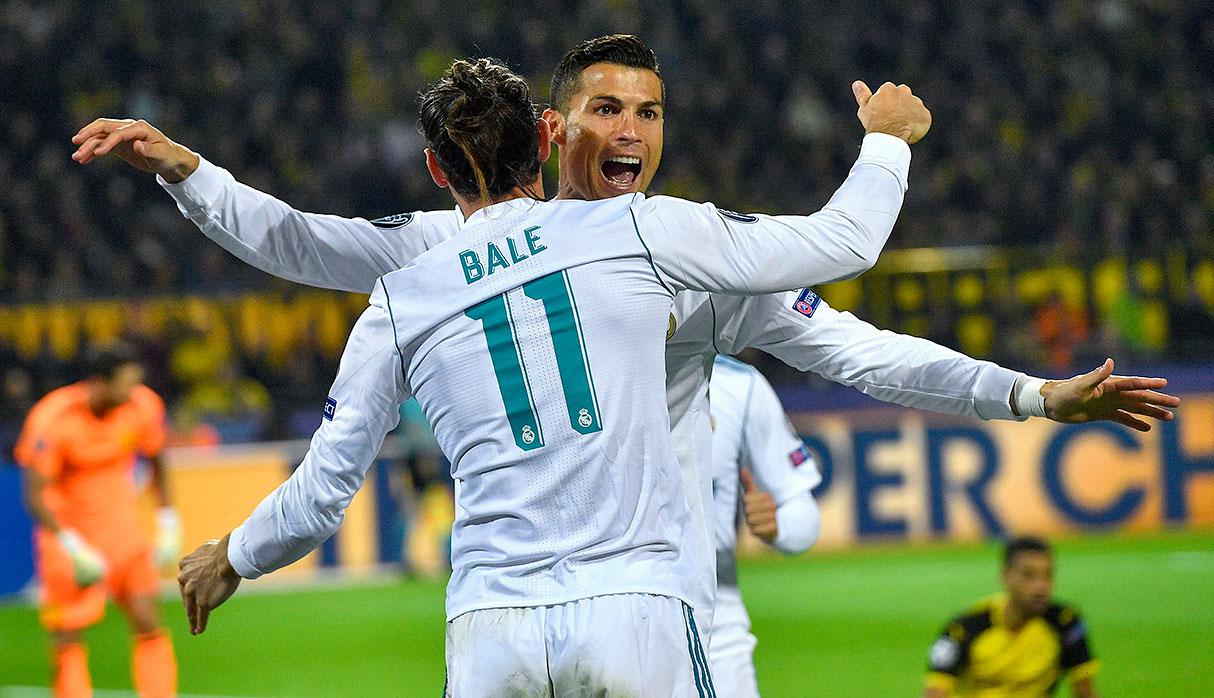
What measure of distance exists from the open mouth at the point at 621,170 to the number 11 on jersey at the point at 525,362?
0.74 metres

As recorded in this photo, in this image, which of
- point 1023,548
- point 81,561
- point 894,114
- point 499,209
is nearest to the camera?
point 499,209

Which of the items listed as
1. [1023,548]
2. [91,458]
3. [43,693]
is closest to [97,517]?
[91,458]

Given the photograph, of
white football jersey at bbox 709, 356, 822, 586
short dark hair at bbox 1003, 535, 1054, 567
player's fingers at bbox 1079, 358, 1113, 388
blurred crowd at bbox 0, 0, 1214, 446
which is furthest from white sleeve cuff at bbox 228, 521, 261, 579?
blurred crowd at bbox 0, 0, 1214, 446

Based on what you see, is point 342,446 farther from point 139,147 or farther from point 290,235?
point 139,147

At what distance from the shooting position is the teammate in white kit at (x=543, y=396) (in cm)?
286

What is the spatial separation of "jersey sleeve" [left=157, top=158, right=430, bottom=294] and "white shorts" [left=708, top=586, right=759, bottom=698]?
1.34 meters

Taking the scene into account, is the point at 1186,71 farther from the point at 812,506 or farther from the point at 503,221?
the point at 503,221

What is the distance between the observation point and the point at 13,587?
13812 millimetres

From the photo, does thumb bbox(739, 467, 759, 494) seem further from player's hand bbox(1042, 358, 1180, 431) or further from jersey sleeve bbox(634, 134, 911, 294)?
jersey sleeve bbox(634, 134, 911, 294)

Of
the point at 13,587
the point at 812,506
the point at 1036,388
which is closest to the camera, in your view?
the point at 1036,388

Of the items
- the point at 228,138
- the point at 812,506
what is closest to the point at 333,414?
the point at 812,506

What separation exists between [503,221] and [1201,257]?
40.3 ft

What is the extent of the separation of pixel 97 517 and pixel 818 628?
4965 mm

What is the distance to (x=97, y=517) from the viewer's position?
8.71m
